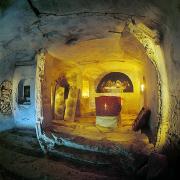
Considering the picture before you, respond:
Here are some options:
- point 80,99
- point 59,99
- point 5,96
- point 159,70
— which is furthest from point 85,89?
point 159,70

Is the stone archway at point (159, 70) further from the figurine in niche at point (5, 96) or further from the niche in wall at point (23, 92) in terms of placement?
the figurine in niche at point (5, 96)

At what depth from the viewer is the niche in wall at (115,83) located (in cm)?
1037

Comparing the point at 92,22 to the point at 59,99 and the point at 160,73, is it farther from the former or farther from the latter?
the point at 59,99

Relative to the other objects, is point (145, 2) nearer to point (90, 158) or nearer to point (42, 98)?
point (90, 158)

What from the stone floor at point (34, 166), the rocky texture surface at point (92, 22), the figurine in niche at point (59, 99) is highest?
the rocky texture surface at point (92, 22)

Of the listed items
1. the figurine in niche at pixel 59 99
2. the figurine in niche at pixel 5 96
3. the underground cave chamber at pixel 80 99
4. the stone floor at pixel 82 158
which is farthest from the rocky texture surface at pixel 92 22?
the figurine in niche at pixel 59 99

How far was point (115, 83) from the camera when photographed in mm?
10484

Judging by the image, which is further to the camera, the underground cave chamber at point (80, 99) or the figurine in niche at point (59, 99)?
the figurine in niche at point (59, 99)

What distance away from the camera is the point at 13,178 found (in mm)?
3818

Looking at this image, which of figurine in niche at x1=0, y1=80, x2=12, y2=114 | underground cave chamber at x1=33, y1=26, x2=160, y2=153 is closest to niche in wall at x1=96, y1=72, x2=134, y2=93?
underground cave chamber at x1=33, y1=26, x2=160, y2=153

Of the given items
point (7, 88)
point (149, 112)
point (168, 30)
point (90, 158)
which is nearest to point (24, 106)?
point (7, 88)

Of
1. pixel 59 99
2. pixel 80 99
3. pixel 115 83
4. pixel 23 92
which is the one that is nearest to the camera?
pixel 23 92

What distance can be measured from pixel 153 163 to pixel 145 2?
228 centimetres

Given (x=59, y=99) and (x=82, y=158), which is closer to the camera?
(x=82, y=158)
